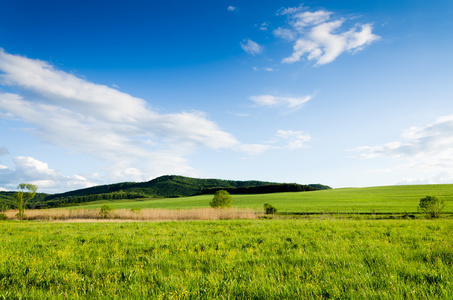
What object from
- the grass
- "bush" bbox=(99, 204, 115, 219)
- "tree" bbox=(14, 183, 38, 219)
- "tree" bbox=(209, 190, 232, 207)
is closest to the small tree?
"tree" bbox=(209, 190, 232, 207)

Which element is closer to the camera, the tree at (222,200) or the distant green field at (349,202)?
the tree at (222,200)

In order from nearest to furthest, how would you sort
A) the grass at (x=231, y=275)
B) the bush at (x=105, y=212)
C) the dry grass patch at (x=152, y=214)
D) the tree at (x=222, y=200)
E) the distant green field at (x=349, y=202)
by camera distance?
the grass at (x=231, y=275), the dry grass patch at (x=152, y=214), the bush at (x=105, y=212), the tree at (x=222, y=200), the distant green field at (x=349, y=202)

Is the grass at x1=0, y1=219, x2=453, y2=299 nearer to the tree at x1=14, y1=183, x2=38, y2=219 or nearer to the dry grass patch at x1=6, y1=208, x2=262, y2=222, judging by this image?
the dry grass patch at x1=6, y1=208, x2=262, y2=222

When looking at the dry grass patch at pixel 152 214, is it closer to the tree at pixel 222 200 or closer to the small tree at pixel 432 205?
the tree at pixel 222 200

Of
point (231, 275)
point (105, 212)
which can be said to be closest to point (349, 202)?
point (105, 212)

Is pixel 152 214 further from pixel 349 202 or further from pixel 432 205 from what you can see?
pixel 349 202

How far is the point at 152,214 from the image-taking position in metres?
35.9

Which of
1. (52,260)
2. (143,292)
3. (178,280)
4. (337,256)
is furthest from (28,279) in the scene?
(337,256)

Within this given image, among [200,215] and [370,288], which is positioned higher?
[370,288]

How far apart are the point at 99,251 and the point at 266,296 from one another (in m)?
6.67

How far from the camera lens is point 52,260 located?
22.7 ft

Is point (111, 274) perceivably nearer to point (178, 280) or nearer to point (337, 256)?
point (178, 280)

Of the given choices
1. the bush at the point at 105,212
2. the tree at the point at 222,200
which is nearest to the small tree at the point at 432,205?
the tree at the point at 222,200

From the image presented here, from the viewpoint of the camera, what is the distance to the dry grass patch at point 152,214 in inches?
1273
